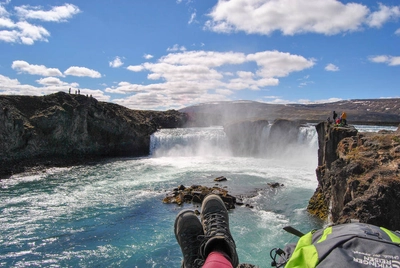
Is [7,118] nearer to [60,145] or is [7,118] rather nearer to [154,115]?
[60,145]

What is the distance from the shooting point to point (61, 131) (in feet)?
125

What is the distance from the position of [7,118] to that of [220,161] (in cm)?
2704

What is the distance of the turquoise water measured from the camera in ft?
37.0

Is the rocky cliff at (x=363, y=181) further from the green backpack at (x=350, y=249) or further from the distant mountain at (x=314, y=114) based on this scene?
the distant mountain at (x=314, y=114)

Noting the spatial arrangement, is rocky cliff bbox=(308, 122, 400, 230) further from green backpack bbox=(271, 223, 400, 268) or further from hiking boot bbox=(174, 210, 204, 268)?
hiking boot bbox=(174, 210, 204, 268)

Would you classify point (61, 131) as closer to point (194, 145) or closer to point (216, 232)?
point (194, 145)

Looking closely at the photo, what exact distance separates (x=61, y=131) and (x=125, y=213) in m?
26.9

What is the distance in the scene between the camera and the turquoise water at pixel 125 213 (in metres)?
11.3

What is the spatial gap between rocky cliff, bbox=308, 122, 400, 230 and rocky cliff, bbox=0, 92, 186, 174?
103 ft

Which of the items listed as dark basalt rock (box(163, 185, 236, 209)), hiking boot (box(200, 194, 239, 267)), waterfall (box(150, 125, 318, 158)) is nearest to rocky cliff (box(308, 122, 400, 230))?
hiking boot (box(200, 194, 239, 267))

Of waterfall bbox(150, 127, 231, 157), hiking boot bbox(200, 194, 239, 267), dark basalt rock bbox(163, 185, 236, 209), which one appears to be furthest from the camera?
waterfall bbox(150, 127, 231, 157)

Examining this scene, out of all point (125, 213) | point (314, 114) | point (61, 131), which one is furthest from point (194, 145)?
point (314, 114)

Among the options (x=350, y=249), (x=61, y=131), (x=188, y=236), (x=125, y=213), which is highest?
(x=350, y=249)

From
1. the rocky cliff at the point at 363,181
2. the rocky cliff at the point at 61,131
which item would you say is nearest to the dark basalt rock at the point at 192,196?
the rocky cliff at the point at 363,181
